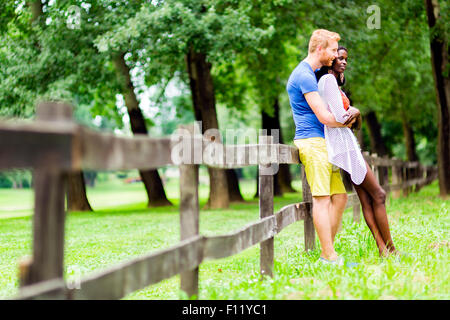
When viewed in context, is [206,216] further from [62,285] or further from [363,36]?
[62,285]

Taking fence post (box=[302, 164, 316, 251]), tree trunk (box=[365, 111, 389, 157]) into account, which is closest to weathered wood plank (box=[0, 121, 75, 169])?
fence post (box=[302, 164, 316, 251])

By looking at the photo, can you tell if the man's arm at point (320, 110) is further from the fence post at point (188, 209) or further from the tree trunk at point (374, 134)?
the tree trunk at point (374, 134)

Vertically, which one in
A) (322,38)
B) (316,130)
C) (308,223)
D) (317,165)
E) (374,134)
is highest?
(374,134)

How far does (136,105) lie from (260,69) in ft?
14.0

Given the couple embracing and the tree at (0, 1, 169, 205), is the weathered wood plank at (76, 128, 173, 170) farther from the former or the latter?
the tree at (0, 1, 169, 205)

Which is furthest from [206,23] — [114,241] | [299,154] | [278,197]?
[278,197]

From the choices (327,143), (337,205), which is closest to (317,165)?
(327,143)

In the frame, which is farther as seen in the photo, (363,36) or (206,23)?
(363,36)

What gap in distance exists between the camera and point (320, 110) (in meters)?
4.85

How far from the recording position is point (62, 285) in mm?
2203

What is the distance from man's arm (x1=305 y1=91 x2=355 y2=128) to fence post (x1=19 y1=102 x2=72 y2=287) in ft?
9.80

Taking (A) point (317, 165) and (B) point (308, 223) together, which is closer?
(A) point (317, 165)

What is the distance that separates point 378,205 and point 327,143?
73 cm

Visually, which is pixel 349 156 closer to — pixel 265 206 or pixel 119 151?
pixel 265 206
